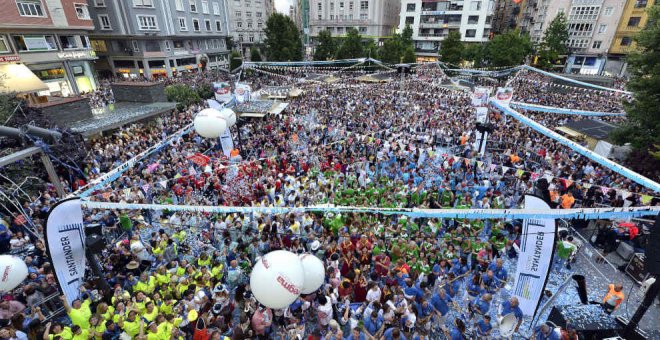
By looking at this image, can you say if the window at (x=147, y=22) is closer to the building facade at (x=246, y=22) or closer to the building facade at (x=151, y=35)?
the building facade at (x=151, y=35)

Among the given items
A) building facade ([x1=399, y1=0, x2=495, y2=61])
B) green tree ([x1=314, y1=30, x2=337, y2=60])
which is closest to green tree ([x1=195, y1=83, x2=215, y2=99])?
green tree ([x1=314, y1=30, x2=337, y2=60])

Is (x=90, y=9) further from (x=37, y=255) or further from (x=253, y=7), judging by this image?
(x=37, y=255)

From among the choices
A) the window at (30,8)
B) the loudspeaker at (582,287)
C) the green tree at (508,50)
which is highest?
the window at (30,8)

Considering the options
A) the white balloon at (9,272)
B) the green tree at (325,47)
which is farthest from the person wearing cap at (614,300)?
the green tree at (325,47)

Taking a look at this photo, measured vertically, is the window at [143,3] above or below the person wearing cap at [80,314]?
above

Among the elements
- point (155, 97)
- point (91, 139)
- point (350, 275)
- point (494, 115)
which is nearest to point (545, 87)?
point (494, 115)

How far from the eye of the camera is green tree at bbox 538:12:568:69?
4275 centimetres

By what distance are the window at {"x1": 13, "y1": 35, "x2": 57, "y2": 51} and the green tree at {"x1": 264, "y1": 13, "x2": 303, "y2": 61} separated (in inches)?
950

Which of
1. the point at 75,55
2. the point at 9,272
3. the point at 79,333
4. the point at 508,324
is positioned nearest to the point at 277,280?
the point at 79,333

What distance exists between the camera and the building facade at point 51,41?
82.6ft

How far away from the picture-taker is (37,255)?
862cm

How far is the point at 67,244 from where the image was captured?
708cm

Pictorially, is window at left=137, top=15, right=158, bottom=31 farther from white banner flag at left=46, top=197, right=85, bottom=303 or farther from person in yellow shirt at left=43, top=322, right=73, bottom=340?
person in yellow shirt at left=43, top=322, right=73, bottom=340

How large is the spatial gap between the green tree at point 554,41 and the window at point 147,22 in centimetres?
5240
